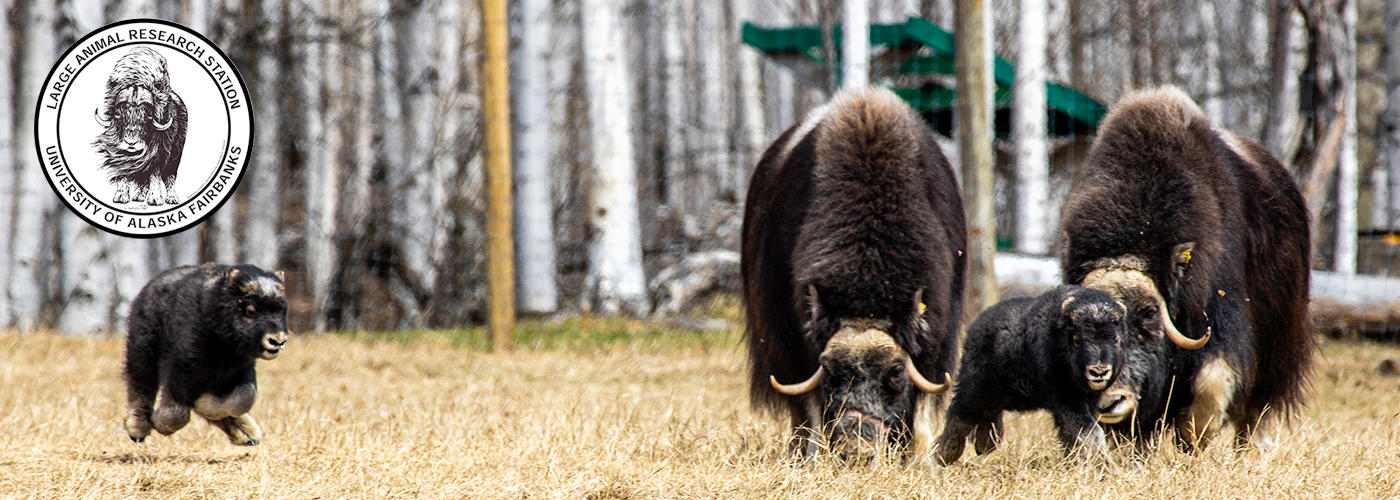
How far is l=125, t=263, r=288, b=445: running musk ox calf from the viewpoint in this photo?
11.4 ft

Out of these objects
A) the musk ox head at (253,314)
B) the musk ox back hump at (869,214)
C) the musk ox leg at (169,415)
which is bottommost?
the musk ox leg at (169,415)

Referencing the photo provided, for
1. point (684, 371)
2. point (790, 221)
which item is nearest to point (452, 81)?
point (684, 371)

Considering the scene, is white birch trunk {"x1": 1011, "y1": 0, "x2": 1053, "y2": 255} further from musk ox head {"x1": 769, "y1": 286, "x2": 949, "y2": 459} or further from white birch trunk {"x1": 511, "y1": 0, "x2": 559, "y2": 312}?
musk ox head {"x1": 769, "y1": 286, "x2": 949, "y2": 459}

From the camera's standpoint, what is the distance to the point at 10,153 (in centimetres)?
965

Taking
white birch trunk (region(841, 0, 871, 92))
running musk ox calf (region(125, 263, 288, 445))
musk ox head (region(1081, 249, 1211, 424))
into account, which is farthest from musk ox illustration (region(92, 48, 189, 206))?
white birch trunk (region(841, 0, 871, 92))

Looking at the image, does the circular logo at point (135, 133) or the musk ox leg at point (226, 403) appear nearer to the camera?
the musk ox leg at point (226, 403)

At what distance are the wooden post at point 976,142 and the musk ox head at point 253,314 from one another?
4.12 metres

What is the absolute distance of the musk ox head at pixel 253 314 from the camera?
3.46 meters

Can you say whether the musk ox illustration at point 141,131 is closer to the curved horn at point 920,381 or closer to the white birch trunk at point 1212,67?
the curved horn at point 920,381

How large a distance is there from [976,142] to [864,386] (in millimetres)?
3185

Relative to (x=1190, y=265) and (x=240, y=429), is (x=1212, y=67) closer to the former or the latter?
(x=1190, y=265)

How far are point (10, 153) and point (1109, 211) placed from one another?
8.82m

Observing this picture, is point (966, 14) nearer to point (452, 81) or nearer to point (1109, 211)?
point (1109, 211)

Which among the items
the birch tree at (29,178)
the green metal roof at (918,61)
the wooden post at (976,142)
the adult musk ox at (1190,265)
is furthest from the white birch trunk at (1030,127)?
the birch tree at (29,178)
